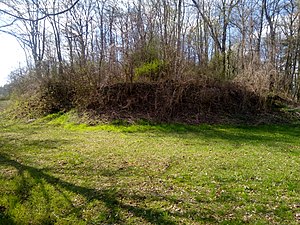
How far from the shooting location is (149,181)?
481 cm

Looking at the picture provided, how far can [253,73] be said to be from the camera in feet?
44.9

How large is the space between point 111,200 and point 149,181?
Result: 1.04 meters

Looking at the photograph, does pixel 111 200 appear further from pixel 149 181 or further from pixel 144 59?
pixel 144 59

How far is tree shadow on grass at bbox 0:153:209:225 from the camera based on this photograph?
3.46 meters

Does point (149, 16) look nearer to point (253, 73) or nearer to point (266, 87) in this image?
point (253, 73)

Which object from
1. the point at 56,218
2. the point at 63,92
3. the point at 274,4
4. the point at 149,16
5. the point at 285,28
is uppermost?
the point at 274,4

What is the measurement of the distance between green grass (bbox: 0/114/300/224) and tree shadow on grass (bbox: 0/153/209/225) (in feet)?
0.05

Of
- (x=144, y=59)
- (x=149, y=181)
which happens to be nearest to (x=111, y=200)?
(x=149, y=181)

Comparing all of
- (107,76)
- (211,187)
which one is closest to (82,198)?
(211,187)

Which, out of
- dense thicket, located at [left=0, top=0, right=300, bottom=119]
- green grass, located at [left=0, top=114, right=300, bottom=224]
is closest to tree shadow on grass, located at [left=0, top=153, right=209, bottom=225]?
green grass, located at [left=0, top=114, right=300, bottom=224]

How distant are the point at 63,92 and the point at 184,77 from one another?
8.63 meters

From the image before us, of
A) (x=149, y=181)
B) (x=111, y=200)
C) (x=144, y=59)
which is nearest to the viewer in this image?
(x=111, y=200)

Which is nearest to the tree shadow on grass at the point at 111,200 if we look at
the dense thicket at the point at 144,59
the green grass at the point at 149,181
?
the green grass at the point at 149,181

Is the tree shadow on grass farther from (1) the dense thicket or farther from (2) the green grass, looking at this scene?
(1) the dense thicket
